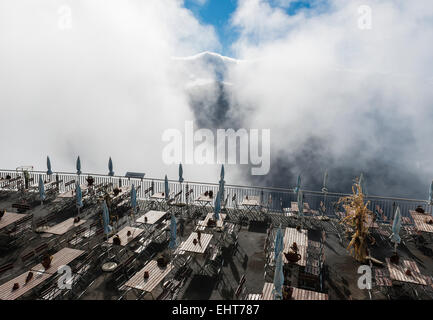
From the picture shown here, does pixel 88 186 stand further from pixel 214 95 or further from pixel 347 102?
pixel 214 95

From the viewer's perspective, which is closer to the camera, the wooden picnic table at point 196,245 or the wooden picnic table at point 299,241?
the wooden picnic table at point 299,241

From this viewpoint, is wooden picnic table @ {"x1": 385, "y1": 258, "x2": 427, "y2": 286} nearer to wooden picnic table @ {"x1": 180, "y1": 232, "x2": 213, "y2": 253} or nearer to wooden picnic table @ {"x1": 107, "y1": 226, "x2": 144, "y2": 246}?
wooden picnic table @ {"x1": 180, "y1": 232, "x2": 213, "y2": 253}

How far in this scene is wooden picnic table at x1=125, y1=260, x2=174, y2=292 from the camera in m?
9.62

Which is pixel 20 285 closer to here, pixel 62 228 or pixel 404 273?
pixel 62 228

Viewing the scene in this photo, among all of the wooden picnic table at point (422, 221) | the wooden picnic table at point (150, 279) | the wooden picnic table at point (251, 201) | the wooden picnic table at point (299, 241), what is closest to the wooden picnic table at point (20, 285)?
the wooden picnic table at point (150, 279)

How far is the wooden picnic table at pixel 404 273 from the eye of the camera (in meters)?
10.2

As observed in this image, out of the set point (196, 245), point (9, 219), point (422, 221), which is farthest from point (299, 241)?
point (9, 219)

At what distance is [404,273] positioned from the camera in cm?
1056

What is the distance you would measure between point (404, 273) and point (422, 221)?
5.86 meters

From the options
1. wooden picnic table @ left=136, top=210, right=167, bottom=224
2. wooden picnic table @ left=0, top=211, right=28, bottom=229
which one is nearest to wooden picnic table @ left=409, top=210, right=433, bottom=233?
Answer: wooden picnic table @ left=136, top=210, right=167, bottom=224

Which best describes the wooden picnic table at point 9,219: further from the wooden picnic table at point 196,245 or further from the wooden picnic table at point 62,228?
the wooden picnic table at point 196,245

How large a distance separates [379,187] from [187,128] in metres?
68.1

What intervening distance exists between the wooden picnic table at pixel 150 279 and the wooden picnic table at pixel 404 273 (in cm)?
868

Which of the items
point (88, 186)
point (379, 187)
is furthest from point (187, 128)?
point (88, 186)
